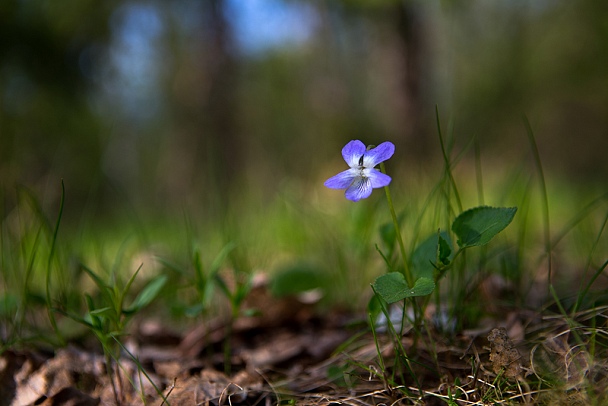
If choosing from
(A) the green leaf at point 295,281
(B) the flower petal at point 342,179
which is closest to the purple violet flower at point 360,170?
(B) the flower petal at point 342,179

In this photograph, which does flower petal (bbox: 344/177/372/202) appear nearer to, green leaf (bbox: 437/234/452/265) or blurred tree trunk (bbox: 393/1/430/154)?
green leaf (bbox: 437/234/452/265)

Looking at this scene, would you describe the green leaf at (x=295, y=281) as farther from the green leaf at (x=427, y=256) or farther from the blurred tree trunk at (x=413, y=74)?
the blurred tree trunk at (x=413, y=74)

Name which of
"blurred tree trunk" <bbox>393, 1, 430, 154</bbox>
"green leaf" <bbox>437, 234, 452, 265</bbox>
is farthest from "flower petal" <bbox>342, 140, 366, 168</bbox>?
"blurred tree trunk" <bbox>393, 1, 430, 154</bbox>

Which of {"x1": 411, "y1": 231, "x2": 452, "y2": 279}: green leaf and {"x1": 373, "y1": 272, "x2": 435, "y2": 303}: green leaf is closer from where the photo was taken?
{"x1": 373, "y1": 272, "x2": 435, "y2": 303}: green leaf

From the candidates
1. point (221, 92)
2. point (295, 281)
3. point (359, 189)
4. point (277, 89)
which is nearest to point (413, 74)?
point (221, 92)

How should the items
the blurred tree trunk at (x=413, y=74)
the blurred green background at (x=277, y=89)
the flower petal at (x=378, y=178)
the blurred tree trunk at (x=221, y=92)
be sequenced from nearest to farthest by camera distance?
the flower petal at (x=378, y=178), the blurred green background at (x=277, y=89), the blurred tree trunk at (x=413, y=74), the blurred tree trunk at (x=221, y=92)

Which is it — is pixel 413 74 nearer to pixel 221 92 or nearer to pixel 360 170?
pixel 221 92
